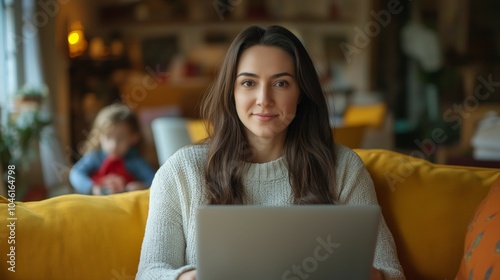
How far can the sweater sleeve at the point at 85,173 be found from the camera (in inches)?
154

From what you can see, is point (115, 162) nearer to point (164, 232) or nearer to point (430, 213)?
point (164, 232)

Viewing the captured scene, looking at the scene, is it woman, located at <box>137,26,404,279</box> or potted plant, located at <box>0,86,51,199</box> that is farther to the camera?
potted plant, located at <box>0,86,51,199</box>

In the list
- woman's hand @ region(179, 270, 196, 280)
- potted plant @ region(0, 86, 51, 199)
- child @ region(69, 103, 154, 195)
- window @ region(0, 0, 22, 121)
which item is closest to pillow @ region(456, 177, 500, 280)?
woman's hand @ region(179, 270, 196, 280)

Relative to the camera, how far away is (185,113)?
25.5 ft

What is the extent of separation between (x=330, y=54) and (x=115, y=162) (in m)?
5.30

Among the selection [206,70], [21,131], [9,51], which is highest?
[9,51]

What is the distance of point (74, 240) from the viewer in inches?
78.2

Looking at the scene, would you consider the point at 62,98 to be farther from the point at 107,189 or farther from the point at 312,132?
the point at 312,132

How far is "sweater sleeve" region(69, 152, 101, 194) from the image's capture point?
391cm

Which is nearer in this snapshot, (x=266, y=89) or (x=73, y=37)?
(x=266, y=89)

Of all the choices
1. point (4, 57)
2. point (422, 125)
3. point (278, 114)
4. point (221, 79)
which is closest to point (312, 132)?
point (278, 114)

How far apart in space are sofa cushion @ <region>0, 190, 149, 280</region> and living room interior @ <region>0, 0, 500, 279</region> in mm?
1659

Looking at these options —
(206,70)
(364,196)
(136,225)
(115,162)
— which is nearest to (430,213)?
(364,196)

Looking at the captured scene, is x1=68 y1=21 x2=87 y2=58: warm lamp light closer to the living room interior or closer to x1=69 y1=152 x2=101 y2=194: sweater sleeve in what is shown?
the living room interior
